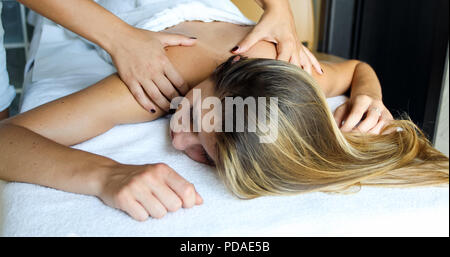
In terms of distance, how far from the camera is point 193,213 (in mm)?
704

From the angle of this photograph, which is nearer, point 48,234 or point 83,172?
point 48,234

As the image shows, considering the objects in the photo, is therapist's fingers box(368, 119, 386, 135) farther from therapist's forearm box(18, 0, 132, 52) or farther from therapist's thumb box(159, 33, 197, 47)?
therapist's forearm box(18, 0, 132, 52)

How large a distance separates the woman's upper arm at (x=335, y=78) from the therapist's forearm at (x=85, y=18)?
0.57 meters

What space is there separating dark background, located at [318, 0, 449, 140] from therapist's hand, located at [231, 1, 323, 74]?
94cm

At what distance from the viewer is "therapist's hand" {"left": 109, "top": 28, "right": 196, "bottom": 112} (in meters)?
1.00

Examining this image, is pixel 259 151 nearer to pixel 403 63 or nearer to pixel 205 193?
pixel 205 193

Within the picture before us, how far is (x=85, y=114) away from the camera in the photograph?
3.16 feet

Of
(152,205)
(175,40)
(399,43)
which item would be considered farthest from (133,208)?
(399,43)

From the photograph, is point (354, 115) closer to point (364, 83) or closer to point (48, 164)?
point (364, 83)

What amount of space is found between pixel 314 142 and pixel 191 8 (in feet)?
2.09

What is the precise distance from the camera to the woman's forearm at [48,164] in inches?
30.0

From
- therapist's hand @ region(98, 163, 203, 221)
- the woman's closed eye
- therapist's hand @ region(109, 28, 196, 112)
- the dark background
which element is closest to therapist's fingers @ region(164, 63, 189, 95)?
therapist's hand @ region(109, 28, 196, 112)
